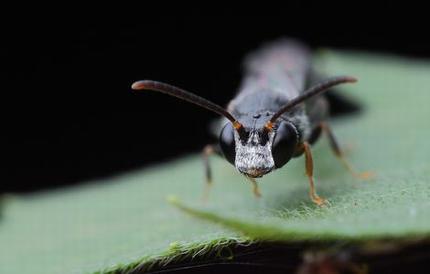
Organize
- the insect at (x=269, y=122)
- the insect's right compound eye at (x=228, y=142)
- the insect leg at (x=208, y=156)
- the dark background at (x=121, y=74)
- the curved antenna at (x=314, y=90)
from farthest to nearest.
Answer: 1. the dark background at (x=121, y=74)
2. the insect leg at (x=208, y=156)
3. the insect's right compound eye at (x=228, y=142)
4. the insect at (x=269, y=122)
5. the curved antenna at (x=314, y=90)

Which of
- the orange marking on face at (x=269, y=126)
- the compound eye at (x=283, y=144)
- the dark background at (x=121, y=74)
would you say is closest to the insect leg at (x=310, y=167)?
the compound eye at (x=283, y=144)

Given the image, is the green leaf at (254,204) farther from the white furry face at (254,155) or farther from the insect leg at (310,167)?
the white furry face at (254,155)

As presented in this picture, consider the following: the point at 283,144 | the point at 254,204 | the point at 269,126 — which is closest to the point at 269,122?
the point at 269,126

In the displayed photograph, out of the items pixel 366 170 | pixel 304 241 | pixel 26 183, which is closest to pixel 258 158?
pixel 304 241

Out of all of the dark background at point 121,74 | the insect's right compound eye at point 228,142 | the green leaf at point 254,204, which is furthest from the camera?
the dark background at point 121,74

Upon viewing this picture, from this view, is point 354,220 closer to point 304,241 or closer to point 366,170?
point 304,241

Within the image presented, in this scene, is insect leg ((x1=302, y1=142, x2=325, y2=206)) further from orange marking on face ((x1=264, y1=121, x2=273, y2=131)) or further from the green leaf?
orange marking on face ((x1=264, y1=121, x2=273, y2=131))

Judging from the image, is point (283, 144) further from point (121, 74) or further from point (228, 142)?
point (121, 74)
